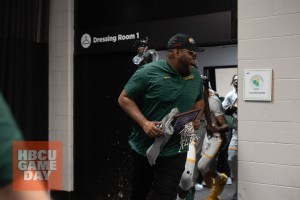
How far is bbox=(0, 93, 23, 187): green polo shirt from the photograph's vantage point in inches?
33.0

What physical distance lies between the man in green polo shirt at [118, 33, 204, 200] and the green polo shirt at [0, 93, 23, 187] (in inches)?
74.8

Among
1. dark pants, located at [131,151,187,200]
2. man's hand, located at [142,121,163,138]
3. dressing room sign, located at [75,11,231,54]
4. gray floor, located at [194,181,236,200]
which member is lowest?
gray floor, located at [194,181,236,200]

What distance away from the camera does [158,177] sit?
113 inches

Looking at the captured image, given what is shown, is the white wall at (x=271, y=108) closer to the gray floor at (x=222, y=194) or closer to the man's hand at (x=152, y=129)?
the man's hand at (x=152, y=129)

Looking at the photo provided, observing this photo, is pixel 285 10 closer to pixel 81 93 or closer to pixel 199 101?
pixel 199 101

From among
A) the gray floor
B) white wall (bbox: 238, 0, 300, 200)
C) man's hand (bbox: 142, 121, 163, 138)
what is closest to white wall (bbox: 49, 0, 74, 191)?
the gray floor

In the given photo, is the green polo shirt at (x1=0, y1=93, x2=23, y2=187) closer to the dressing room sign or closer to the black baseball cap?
the black baseball cap

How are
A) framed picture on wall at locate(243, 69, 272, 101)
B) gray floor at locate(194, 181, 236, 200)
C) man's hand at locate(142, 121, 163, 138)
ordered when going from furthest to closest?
gray floor at locate(194, 181, 236, 200)
framed picture on wall at locate(243, 69, 272, 101)
man's hand at locate(142, 121, 163, 138)

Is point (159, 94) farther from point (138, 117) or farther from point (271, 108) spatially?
point (271, 108)

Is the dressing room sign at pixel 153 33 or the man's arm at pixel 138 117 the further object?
the dressing room sign at pixel 153 33

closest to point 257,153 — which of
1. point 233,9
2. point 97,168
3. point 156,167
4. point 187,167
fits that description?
point 187,167

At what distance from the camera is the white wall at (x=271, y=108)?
3383 mm

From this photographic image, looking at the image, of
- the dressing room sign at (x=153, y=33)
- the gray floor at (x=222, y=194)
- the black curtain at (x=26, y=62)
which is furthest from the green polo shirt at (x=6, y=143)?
the gray floor at (x=222, y=194)

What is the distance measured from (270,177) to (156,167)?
4.00 ft
